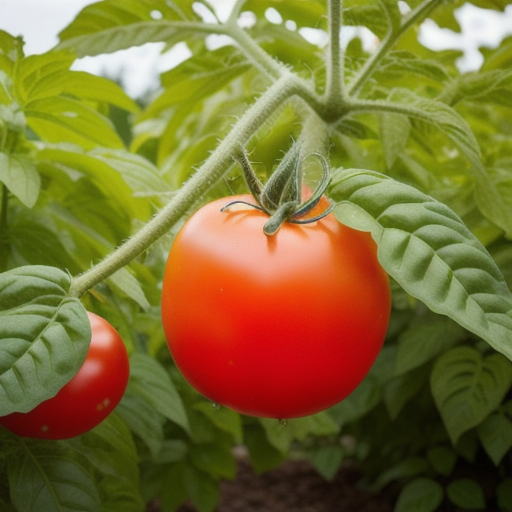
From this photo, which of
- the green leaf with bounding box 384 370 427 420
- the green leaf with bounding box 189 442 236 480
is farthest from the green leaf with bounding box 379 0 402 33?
the green leaf with bounding box 189 442 236 480

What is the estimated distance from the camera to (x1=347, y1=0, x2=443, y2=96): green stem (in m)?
0.78

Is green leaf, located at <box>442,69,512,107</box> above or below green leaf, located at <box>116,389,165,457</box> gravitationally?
above

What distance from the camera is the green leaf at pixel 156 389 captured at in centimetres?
86

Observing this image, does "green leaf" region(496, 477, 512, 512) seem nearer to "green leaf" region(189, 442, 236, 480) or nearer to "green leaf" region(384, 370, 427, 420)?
"green leaf" region(384, 370, 427, 420)

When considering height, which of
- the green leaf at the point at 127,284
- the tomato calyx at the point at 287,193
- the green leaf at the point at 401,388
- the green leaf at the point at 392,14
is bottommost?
the green leaf at the point at 401,388

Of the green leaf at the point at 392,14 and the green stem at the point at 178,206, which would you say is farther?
the green leaf at the point at 392,14

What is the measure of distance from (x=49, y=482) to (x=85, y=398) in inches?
5.8

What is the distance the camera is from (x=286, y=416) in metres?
0.55

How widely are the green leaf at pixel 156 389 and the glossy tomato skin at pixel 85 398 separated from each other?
29cm

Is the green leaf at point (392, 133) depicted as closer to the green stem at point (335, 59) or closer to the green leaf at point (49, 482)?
the green stem at point (335, 59)

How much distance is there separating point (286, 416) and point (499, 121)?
1109 millimetres

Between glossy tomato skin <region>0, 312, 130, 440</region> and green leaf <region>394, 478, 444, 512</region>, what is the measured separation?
647 millimetres

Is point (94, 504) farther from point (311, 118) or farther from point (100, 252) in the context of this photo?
point (311, 118)

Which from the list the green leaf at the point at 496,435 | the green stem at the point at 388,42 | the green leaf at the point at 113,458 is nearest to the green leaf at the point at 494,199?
the green stem at the point at 388,42
